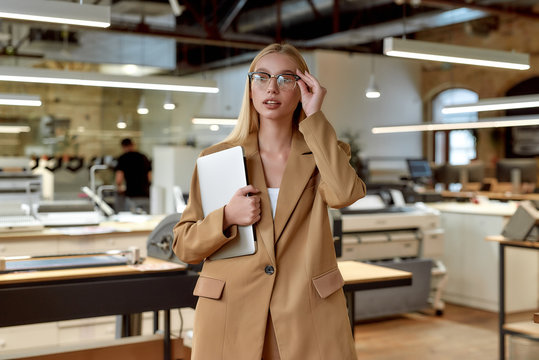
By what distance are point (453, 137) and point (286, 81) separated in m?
13.4

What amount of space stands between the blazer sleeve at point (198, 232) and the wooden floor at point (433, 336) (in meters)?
3.45

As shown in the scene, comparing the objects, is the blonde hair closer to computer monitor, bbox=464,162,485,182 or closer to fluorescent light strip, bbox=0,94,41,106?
fluorescent light strip, bbox=0,94,41,106

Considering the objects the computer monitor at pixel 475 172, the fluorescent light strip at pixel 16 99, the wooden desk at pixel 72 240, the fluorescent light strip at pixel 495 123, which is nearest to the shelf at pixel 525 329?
the fluorescent light strip at pixel 495 123

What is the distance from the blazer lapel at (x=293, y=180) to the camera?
1.45 meters

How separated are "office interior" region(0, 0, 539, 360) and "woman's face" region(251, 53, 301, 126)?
966 millimetres

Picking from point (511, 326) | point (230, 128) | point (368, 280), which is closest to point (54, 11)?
point (368, 280)

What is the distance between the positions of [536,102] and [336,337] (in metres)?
4.42

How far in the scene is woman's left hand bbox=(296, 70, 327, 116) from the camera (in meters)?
1.50

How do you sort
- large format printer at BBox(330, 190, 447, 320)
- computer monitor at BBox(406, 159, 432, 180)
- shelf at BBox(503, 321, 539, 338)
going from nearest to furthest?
1. shelf at BBox(503, 321, 539, 338)
2. large format printer at BBox(330, 190, 447, 320)
3. computer monitor at BBox(406, 159, 432, 180)

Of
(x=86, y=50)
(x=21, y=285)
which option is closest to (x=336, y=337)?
(x=21, y=285)

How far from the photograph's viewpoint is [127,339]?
11.1 ft

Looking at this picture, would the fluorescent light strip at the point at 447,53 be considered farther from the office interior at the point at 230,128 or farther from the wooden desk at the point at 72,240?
the wooden desk at the point at 72,240

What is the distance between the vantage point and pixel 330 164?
1.45 meters

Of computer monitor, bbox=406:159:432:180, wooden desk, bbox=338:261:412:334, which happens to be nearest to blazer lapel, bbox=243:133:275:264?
wooden desk, bbox=338:261:412:334
